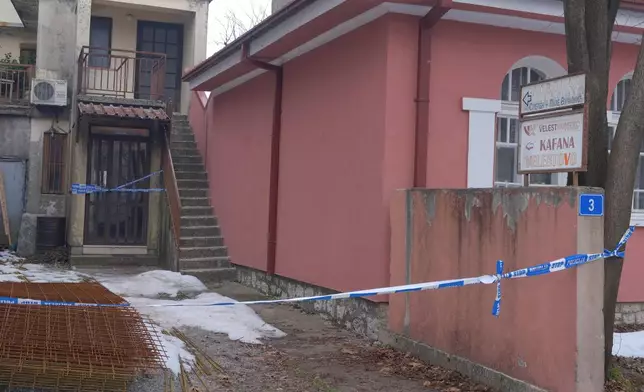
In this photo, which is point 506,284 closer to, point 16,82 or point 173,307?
point 173,307

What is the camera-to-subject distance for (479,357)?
5676 millimetres

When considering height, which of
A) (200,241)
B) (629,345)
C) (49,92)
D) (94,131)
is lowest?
(629,345)

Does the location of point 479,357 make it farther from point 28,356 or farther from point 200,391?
point 28,356

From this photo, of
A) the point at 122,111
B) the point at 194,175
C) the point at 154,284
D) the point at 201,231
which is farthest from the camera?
the point at 194,175

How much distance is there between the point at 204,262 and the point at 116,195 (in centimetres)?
346

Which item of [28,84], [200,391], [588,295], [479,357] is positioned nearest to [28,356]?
[200,391]

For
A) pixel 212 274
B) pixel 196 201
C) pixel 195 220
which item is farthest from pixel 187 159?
pixel 212 274

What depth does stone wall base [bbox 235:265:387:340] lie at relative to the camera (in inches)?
289

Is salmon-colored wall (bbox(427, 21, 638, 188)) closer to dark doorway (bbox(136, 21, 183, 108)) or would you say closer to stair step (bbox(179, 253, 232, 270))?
stair step (bbox(179, 253, 232, 270))

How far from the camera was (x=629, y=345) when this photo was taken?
686 centimetres

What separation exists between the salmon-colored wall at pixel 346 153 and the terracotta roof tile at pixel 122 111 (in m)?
4.09

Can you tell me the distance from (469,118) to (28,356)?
17.1 feet

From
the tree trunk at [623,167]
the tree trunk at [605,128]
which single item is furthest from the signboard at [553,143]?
A: the tree trunk at [623,167]

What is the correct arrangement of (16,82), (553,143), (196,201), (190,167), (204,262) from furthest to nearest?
1. (16,82)
2. (190,167)
3. (196,201)
4. (204,262)
5. (553,143)
